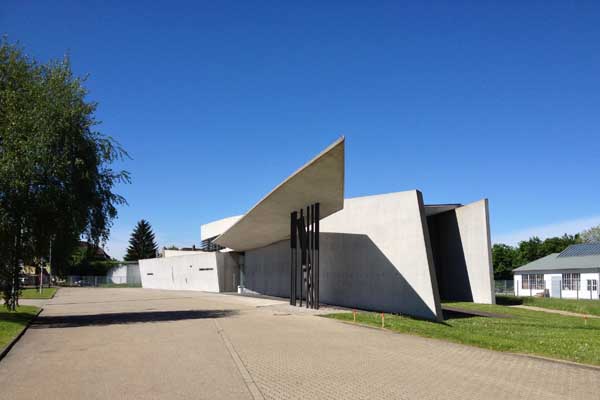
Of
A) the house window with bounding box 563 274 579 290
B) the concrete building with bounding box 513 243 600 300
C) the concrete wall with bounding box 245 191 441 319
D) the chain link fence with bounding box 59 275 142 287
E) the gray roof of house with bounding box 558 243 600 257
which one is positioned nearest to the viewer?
the concrete wall with bounding box 245 191 441 319

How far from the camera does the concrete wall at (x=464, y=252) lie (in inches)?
1319

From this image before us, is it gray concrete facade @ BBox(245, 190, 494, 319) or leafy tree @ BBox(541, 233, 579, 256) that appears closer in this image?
gray concrete facade @ BBox(245, 190, 494, 319)

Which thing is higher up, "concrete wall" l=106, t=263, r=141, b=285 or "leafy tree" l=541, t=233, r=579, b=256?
"leafy tree" l=541, t=233, r=579, b=256

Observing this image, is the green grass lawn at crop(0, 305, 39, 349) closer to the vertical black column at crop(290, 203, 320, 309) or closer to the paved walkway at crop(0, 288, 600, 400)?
the paved walkway at crop(0, 288, 600, 400)

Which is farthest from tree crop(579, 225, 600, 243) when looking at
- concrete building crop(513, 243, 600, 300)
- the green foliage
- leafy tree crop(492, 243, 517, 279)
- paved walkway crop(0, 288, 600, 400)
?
paved walkway crop(0, 288, 600, 400)

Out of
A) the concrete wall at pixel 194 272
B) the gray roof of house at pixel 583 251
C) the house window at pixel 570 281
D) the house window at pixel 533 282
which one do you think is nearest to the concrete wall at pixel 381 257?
the concrete wall at pixel 194 272

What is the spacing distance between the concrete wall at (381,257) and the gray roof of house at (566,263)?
955 inches

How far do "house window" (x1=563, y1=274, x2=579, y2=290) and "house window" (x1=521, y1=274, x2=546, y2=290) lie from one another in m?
3.08

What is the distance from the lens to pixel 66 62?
19141 mm

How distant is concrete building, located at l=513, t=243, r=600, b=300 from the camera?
Answer: 139 ft

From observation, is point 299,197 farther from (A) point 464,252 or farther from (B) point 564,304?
(B) point 564,304

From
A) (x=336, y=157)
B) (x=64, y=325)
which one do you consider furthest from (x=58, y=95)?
(x=336, y=157)

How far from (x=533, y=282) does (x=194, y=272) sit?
32722 mm

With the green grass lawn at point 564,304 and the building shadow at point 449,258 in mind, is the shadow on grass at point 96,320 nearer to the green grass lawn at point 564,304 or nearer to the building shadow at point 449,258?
the building shadow at point 449,258
